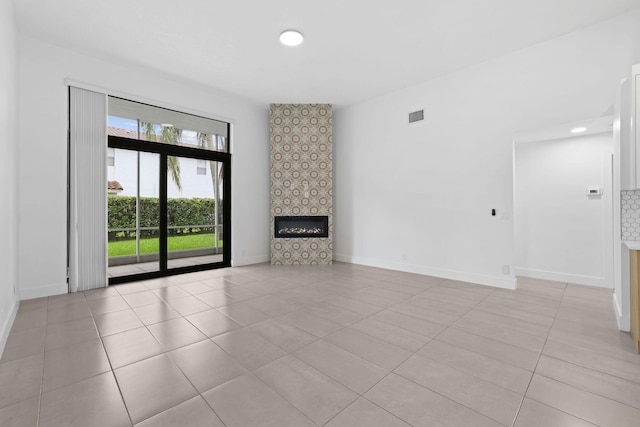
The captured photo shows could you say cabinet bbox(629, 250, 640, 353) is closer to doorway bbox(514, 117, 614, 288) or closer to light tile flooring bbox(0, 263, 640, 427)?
light tile flooring bbox(0, 263, 640, 427)

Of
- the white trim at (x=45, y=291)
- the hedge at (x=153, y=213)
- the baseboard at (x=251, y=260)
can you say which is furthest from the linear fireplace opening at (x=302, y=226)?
the white trim at (x=45, y=291)

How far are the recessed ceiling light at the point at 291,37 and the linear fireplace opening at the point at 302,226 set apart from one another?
3312mm

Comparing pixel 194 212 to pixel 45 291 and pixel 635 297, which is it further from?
pixel 635 297

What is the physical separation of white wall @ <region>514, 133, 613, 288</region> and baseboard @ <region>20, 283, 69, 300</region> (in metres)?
7.01

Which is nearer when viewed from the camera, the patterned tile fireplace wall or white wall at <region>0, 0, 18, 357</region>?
white wall at <region>0, 0, 18, 357</region>

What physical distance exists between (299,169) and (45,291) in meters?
4.35

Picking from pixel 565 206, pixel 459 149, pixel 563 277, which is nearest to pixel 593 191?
pixel 565 206

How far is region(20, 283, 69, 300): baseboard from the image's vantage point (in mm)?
3523

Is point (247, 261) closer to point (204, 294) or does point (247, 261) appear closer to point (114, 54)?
point (204, 294)

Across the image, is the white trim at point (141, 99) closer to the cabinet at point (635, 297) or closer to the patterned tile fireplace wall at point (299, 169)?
the patterned tile fireplace wall at point (299, 169)

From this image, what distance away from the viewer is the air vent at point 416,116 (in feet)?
16.2

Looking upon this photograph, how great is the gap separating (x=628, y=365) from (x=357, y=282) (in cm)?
288

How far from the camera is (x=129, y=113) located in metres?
4.48

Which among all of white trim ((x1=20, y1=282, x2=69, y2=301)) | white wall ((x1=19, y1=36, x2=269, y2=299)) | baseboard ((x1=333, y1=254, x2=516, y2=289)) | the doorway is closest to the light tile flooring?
white trim ((x1=20, y1=282, x2=69, y2=301))
